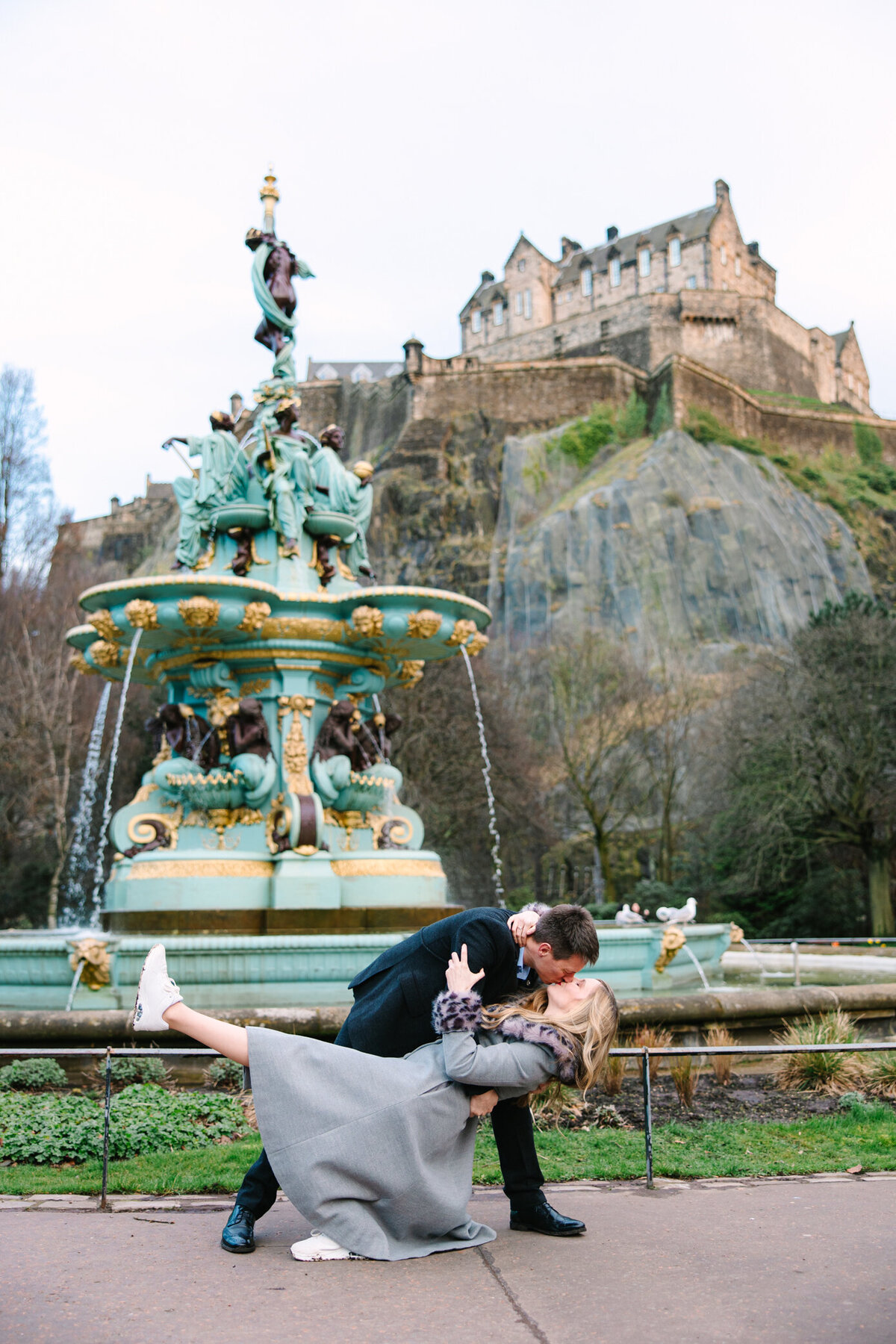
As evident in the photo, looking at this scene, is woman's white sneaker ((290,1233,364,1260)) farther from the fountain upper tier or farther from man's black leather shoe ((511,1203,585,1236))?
the fountain upper tier

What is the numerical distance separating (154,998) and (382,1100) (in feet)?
2.62

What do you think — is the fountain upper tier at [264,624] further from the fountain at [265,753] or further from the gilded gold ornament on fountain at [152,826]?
the gilded gold ornament on fountain at [152,826]

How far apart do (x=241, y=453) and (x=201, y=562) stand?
3.95 feet

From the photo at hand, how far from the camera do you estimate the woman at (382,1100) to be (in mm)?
3836

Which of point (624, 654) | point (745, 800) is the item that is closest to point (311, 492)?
point (745, 800)

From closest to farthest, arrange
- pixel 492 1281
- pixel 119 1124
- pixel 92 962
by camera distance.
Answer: pixel 492 1281, pixel 119 1124, pixel 92 962

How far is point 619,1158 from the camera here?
18.3ft

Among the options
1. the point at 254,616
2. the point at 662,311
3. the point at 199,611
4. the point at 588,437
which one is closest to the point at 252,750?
the point at 254,616

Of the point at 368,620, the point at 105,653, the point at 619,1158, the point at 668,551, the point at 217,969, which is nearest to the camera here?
the point at 619,1158

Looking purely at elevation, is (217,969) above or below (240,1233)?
above

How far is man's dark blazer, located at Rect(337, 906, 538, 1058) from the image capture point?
4109mm

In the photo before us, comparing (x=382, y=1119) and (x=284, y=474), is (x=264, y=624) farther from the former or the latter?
(x=382, y=1119)

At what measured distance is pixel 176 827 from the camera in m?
11.4

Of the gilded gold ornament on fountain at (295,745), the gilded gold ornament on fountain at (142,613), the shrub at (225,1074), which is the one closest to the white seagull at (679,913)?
the gilded gold ornament on fountain at (295,745)
